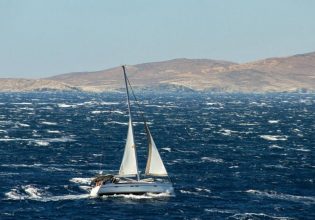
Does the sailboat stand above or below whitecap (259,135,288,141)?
above

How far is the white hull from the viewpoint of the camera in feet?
284

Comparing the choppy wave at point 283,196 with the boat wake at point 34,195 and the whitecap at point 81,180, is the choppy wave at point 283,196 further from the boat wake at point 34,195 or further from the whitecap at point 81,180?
the whitecap at point 81,180

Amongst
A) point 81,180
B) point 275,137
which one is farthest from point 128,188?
point 275,137

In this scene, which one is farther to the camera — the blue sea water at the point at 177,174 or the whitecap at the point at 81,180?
the whitecap at the point at 81,180

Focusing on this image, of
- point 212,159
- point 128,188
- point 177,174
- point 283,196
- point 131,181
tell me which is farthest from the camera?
point 212,159

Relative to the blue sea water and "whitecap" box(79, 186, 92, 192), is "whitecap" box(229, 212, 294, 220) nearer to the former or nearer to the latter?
the blue sea water

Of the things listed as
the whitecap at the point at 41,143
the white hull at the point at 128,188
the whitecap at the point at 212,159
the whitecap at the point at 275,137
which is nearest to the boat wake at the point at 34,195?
the white hull at the point at 128,188

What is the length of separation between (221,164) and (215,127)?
269ft

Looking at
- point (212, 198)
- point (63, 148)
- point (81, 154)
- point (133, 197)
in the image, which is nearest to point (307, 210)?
point (212, 198)

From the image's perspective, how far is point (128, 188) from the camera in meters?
86.8

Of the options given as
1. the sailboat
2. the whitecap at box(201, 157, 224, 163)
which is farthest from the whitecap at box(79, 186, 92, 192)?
the whitecap at box(201, 157, 224, 163)

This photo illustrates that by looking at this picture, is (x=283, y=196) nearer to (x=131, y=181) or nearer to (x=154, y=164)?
(x=154, y=164)

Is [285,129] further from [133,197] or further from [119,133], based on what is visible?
[133,197]

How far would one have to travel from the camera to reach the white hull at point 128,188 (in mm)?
86438
